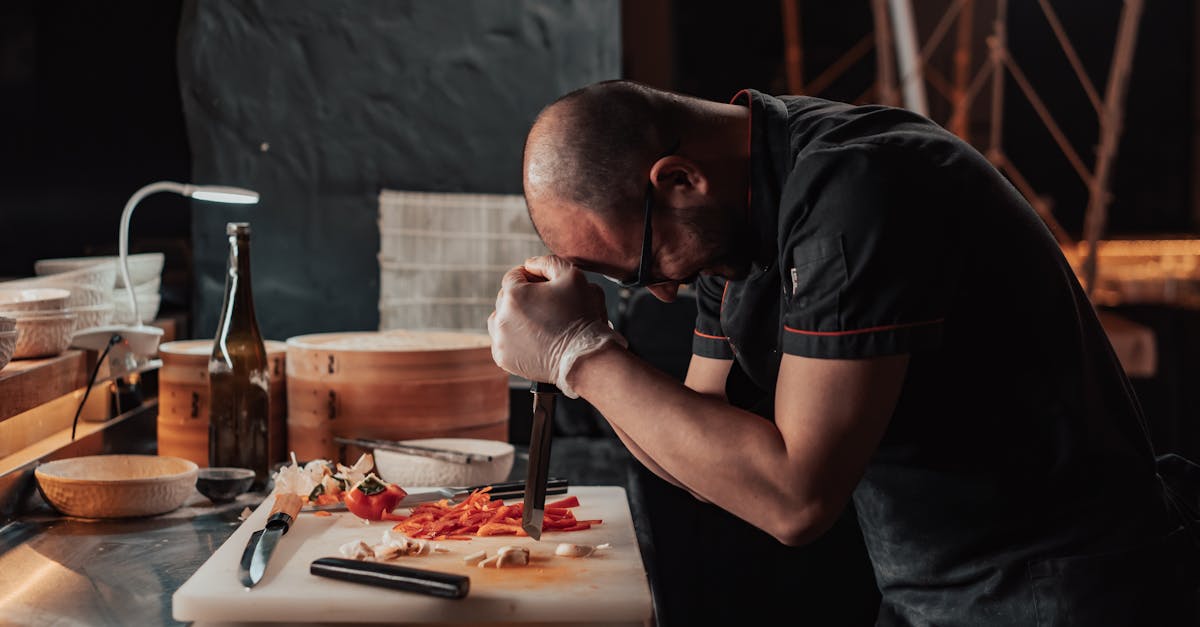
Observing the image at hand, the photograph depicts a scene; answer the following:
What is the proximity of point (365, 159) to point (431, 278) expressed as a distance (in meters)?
0.38

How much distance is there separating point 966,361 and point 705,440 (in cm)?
30

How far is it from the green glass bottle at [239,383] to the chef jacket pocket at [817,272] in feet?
3.42

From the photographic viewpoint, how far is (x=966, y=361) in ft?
3.92

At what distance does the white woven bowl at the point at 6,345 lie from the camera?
1554 millimetres

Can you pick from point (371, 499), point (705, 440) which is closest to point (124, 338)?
point (371, 499)

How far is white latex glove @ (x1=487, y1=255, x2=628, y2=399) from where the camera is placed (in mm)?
1300

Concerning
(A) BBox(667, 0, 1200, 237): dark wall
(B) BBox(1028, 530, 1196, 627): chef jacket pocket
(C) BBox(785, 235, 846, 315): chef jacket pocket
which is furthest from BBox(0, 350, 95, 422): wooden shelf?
(A) BBox(667, 0, 1200, 237): dark wall

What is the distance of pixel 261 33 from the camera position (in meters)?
2.94

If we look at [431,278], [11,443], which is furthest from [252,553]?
[431,278]

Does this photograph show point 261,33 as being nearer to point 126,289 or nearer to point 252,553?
point 126,289

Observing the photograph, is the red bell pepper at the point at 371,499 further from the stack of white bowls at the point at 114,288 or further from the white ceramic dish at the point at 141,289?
the white ceramic dish at the point at 141,289

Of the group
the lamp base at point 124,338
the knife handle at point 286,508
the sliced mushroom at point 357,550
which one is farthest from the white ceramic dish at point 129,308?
the sliced mushroom at point 357,550

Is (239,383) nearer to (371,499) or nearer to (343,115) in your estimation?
(371,499)

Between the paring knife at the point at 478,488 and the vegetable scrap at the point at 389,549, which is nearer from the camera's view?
the vegetable scrap at the point at 389,549
